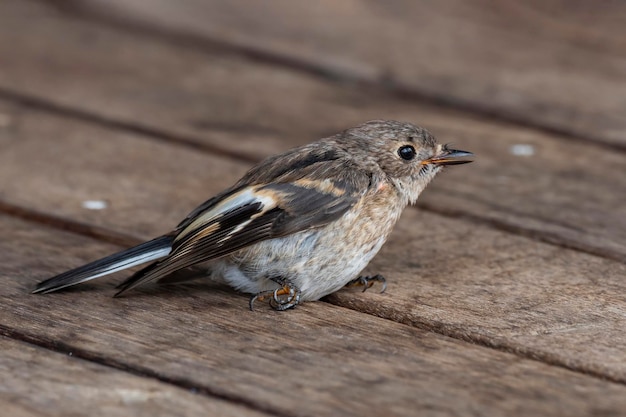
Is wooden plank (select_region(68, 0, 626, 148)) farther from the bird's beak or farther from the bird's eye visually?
the bird's eye

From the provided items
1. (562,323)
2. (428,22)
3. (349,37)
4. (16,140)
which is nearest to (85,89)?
(16,140)

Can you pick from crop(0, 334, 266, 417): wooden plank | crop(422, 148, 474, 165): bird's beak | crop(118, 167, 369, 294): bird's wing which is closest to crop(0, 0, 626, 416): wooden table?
crop(0, 334, 266, 417): wooden plank

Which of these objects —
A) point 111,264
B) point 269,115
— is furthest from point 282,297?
point 269,115

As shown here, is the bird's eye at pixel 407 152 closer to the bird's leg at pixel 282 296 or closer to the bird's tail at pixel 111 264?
the bird's leg at pixel 282 296

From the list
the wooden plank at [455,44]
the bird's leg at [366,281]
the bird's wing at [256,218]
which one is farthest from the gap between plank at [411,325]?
the wooden plank at [455,44]

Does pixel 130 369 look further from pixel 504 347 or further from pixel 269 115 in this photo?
pixel 269 115
